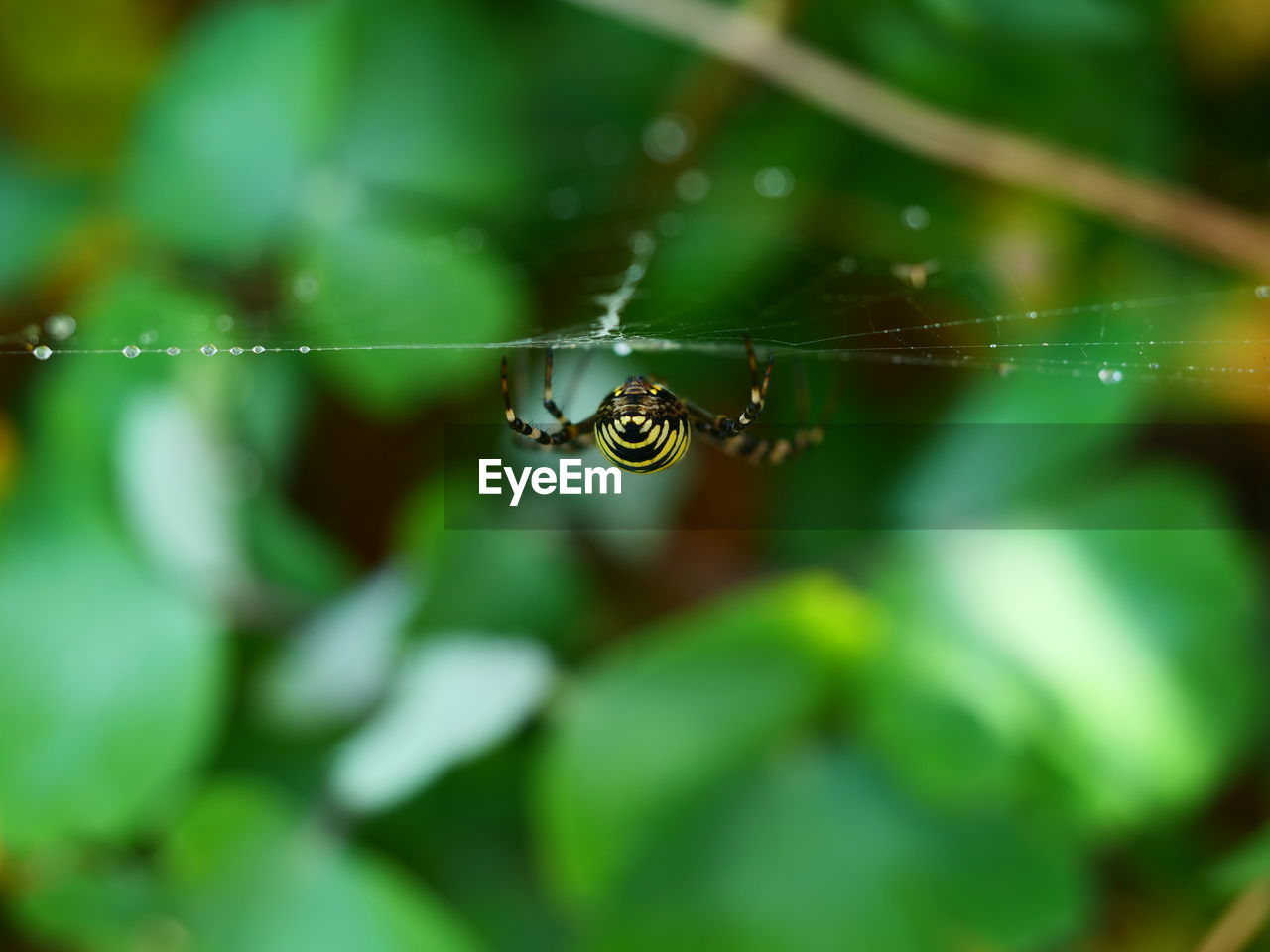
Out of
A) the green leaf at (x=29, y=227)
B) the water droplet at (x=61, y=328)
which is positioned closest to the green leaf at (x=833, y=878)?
the water droplet at (x=61, y=328)

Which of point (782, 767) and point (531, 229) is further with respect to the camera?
point (531, 229)

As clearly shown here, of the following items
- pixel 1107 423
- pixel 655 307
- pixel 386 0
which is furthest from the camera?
pixel 386 0

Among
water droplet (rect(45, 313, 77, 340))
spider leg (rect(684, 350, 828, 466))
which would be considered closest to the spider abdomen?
spider leg (rect(684, 350, 828, 466))

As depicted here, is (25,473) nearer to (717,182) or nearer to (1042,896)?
(717,182)

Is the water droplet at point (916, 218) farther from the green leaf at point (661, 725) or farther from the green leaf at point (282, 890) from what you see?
the green leaf at point (282, 890)

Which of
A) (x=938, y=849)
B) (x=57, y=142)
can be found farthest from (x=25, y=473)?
(x=938, y=849)

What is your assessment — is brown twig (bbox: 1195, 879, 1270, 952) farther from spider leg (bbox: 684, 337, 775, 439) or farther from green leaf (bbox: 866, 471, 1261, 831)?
spider leg (bbox: 684, 337, 775, 439)

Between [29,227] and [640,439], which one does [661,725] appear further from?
[29,227]
